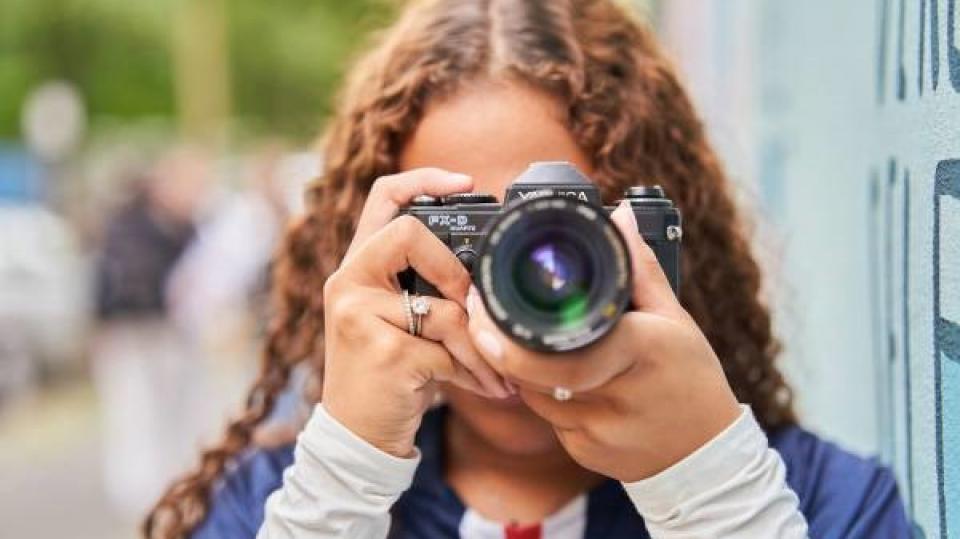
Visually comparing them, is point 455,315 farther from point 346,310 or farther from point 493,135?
point 493,135

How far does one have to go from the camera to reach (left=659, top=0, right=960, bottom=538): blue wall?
1.62m

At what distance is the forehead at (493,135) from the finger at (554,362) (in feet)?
1.16

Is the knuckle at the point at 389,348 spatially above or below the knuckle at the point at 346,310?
below

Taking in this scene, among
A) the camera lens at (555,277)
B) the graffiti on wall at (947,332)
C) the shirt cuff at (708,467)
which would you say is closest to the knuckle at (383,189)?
the camera lens at (555,277)

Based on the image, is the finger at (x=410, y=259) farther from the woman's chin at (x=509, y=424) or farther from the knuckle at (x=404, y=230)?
the woman's chin at (x=509, y=424)

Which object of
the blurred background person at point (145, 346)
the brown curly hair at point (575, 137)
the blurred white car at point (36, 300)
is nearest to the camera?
the brown curly hair at point (575, 137)

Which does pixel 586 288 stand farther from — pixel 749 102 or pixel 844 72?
pixel 749 102

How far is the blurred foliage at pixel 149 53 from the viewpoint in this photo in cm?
2225

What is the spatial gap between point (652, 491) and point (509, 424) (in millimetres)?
304

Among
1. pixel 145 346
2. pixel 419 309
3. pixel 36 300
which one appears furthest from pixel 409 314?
pixel 36 300

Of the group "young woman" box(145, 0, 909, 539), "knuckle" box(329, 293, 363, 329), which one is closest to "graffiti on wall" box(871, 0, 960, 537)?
"young woman" box(145, 0, 909, 539)

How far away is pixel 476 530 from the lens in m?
1.69

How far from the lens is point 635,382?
133cm

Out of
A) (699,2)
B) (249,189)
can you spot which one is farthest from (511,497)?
(249,189)
